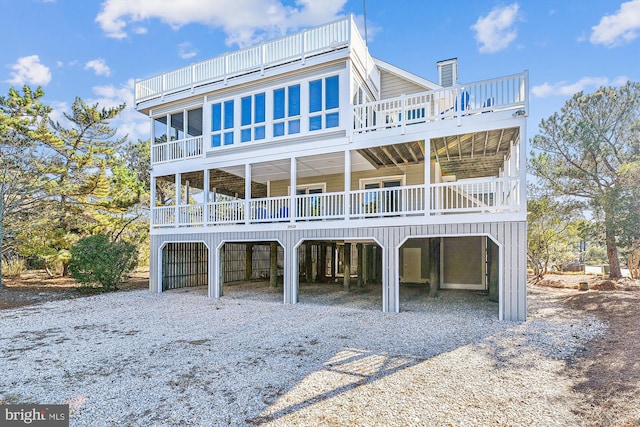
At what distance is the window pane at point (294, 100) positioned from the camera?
1170 cm

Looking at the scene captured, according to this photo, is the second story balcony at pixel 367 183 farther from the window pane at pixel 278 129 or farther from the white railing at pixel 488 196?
the window pane at pixel 278 129

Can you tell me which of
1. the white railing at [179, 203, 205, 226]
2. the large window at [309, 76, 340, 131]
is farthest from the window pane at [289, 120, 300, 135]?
the white railing at [179, 203, 205, 226]

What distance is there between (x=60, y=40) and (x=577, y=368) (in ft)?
77.0

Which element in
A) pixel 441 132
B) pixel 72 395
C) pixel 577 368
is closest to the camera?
pixel 72 395

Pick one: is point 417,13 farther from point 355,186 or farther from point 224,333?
point 224,333

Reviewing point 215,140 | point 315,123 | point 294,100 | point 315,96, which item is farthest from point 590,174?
point 215,140

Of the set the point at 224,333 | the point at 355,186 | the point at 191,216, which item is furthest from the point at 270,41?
the point at 224,333

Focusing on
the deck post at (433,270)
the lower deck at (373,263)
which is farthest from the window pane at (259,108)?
the deck post at (433,270)

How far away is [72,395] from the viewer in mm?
4258

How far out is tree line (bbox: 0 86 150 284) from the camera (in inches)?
625

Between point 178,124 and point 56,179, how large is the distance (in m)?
7.58

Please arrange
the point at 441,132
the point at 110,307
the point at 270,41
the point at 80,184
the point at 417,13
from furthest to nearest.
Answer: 1. the point at 80,184
2. the point at 417,13
3. the point at 270,41
4. the point at 110,307
5. the point at 441,132

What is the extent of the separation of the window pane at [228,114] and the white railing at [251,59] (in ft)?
3.01

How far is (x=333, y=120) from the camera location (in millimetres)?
Result: 11125
